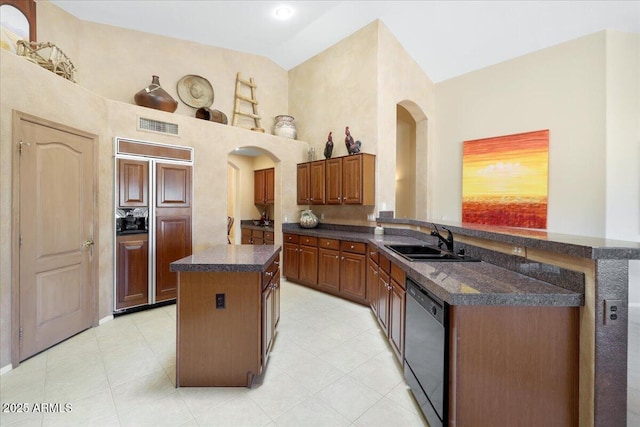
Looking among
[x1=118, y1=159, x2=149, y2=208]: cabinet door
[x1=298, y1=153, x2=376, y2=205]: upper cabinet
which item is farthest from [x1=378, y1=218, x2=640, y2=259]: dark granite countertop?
[x1=118, y1=159, x2=149, y2=208]: cabinet door

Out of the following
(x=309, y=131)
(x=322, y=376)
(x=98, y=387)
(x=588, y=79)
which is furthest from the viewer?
(x=309, y=131)

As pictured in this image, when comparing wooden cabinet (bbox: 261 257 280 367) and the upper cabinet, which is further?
the upper cabinet

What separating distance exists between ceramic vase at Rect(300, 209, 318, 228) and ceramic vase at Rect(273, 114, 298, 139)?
151cm

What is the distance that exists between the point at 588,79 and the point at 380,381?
4597mm

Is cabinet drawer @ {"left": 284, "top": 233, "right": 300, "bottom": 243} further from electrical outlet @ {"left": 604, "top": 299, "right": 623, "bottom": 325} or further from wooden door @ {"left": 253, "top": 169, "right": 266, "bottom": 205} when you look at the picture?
electrical outlet @ {"left": 604, "top": 299, "right": 623, "bottom": 325}

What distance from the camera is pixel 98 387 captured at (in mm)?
2066

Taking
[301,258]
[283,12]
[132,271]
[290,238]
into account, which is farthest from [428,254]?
[283,12]

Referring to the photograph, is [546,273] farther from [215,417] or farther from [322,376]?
[215,417]

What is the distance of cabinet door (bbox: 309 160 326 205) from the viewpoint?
4.72 meters

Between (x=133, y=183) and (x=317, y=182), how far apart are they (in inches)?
104

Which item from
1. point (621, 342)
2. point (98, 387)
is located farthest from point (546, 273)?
point (98, 387)

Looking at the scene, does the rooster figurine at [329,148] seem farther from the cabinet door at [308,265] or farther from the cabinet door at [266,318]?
the cabinet door at [266,318]

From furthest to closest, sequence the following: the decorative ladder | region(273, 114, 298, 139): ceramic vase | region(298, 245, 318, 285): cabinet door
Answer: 1. region(273, 114, 298, 139): ceramic vase
2. the decorative ladder
3. region(298, 245, 318, 285): cabinet door

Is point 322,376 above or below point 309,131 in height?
below
